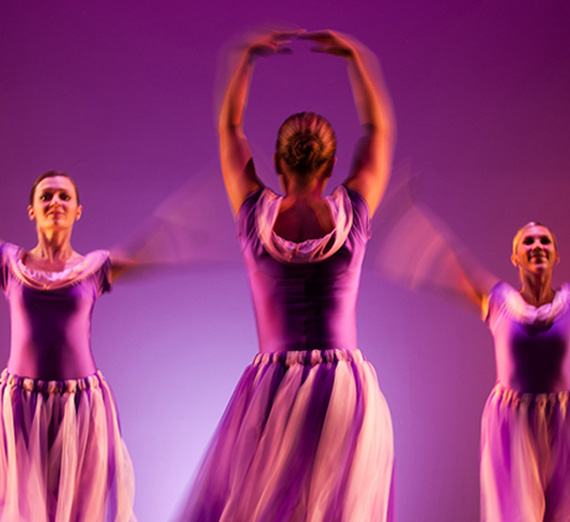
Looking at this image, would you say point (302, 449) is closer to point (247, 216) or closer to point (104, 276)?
point (247, 216)

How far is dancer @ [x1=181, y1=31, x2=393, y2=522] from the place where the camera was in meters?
2.22

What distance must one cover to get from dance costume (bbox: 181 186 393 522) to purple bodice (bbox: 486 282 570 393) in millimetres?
1168

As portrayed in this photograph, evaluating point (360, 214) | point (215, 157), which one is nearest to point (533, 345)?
point (360, 214)

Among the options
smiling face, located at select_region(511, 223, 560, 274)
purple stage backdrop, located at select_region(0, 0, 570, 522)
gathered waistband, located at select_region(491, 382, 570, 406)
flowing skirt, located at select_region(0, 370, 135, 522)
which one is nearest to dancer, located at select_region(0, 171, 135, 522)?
flowing skirt, located at select_region(0, 370, 135, 522)

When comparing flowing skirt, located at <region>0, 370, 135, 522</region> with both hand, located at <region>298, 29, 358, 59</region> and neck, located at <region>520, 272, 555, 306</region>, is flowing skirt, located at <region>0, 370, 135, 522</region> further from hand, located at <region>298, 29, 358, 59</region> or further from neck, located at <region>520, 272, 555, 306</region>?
neck, located at <region>520, 272, 555, 306</region>

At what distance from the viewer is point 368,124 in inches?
98.7

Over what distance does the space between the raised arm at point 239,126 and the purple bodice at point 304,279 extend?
82 mm

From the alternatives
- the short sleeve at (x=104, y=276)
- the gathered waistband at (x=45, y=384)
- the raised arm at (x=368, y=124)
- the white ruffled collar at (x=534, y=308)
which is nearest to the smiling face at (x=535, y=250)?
the white ruffled collar at (x=534, y=308)

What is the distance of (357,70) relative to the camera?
8.32ft

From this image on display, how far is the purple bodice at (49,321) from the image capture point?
3.10m

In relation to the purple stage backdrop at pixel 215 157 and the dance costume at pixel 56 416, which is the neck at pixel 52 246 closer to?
the dance costume at pixel 56 416

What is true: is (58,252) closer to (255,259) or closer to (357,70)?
(255,259)

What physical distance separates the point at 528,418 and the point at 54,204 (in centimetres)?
210

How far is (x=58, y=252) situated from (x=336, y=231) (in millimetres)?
1404
